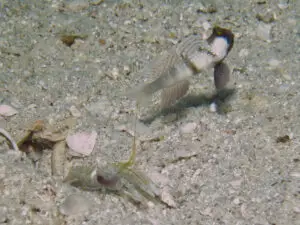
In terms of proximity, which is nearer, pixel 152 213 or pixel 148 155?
pixel 152 213

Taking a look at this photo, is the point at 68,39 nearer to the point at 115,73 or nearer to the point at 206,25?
the point at 115,73

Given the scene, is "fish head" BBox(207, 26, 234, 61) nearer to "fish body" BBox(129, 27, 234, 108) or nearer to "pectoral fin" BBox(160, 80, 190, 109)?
"fish body" BBox(129, 27, 234, 108)

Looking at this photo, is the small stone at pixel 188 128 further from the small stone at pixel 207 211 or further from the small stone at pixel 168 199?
the small stone at pixel 207 211

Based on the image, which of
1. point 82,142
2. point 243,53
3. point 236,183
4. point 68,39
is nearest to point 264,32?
point 243,53

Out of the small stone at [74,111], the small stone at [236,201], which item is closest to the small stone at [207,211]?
the small stone at [236,201]

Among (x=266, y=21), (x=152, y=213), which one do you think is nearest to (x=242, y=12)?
(x=266, y=21)

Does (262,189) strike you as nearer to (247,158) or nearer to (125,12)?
(247,158)

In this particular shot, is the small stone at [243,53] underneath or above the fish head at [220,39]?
underneath
